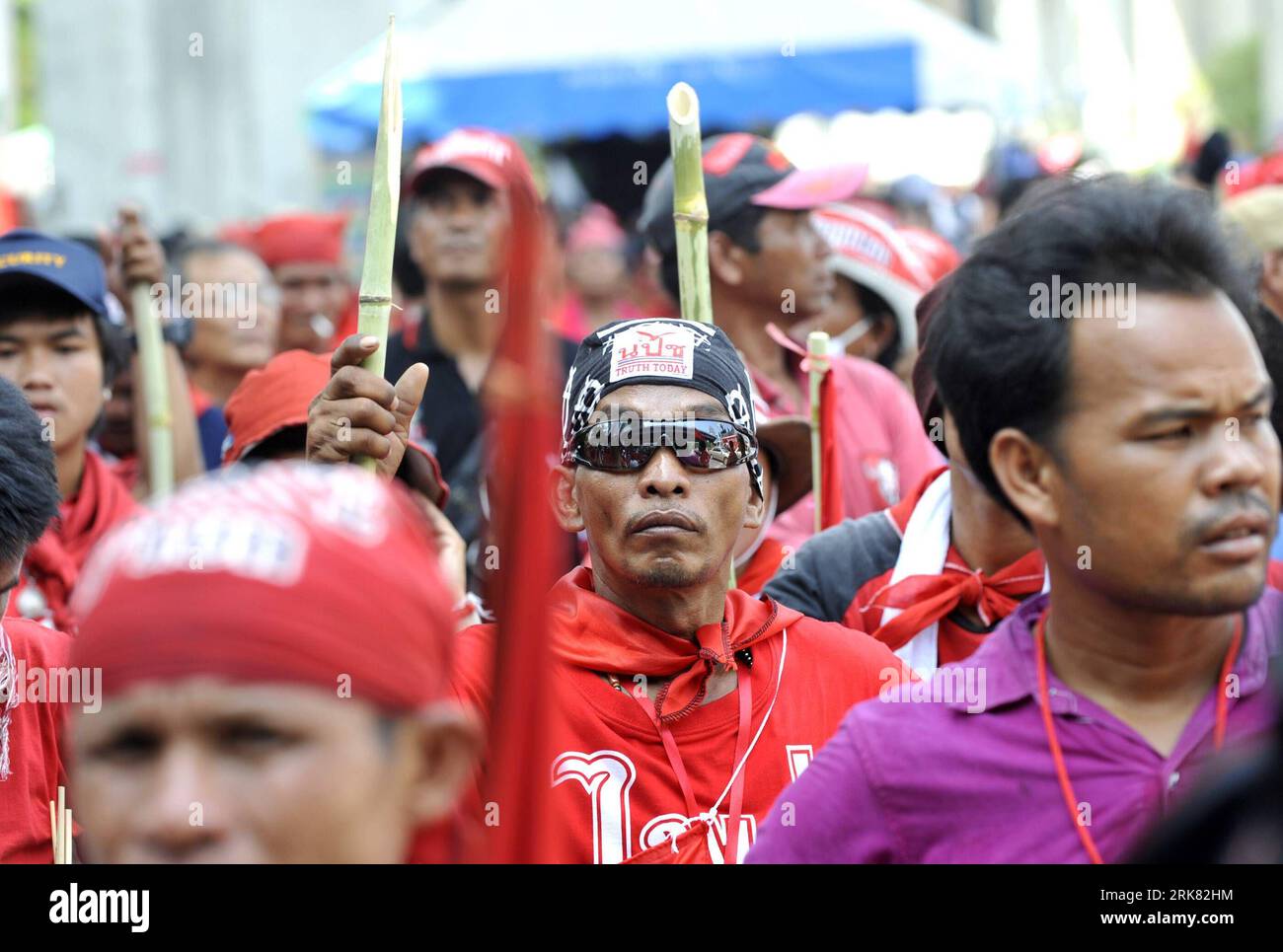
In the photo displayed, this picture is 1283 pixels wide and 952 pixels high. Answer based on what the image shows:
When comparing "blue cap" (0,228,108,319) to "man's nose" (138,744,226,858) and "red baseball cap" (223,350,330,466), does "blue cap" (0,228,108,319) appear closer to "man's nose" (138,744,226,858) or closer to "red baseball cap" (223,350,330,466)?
"red baseball cap" (223,350,330,466)

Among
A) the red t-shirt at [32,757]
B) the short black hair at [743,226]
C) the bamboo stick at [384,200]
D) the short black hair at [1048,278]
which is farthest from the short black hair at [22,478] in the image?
the short black hair at [743,226]

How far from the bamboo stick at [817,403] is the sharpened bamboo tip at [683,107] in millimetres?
939

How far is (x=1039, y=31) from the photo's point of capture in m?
65.9

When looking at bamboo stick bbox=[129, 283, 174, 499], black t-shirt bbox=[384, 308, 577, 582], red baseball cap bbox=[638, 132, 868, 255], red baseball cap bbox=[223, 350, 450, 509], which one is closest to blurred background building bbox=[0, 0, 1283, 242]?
red baseball cap bbox=[638, 132, 868, 255]

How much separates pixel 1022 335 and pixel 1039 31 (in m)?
66.7

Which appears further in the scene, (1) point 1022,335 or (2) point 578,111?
(2) point 578,111

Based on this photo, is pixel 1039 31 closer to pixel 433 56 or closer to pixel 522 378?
pixel 433 56

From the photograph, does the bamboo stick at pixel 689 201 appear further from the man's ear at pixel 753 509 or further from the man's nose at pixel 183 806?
the man's nose at pixel 183 806

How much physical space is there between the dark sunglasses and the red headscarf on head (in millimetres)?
1523

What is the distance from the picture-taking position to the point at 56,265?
203 inches

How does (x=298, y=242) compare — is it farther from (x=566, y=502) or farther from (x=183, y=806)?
(x=183, y=806)

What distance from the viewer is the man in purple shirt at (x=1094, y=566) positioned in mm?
2260
